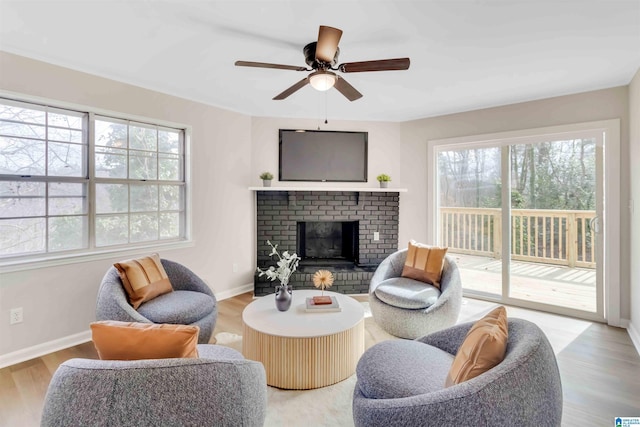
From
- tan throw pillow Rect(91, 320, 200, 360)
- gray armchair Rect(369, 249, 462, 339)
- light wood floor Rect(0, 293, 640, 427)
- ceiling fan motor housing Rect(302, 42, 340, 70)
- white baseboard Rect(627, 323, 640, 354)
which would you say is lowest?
light wood floor Rect(0, 293, 640, 427)

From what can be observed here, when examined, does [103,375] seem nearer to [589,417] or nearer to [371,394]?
[371,394]

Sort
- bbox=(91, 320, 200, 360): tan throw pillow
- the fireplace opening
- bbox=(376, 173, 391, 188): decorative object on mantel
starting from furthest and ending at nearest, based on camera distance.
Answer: the fireplace opening, bbox=(376, 173, 391, 188): decorative object on mantel, bbox=(91, 320, 200, 360): tan throw pillow

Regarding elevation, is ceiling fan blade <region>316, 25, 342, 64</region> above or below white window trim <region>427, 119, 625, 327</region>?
above

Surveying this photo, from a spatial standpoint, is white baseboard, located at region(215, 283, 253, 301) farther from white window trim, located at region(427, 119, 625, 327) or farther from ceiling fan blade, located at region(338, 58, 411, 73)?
white window trim, located at region(427, 119, 625, 327)

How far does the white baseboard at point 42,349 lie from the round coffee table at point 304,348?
1765mm

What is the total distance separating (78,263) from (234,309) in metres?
1.58

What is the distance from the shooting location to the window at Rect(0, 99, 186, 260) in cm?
257

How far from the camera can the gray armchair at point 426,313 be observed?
8.89 feet

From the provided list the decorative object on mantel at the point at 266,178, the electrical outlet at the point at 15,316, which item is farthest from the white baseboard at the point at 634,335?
the electrical outlet at the point at 15,316

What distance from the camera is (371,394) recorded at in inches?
56.4

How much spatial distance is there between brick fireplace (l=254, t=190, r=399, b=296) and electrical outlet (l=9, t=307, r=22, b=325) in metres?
2.44

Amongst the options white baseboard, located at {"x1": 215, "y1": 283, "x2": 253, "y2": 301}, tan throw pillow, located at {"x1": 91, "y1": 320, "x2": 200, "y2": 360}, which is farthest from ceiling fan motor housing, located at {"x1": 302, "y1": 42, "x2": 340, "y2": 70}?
white baseboard, located at {"x1": 215, "y1": 283, "x2": 253, "y2": 301}

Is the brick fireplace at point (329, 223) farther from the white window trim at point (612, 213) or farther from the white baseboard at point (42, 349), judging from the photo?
the white window trim at point (612, 213)

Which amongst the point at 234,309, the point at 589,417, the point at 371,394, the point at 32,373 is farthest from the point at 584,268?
the point at 32,373
